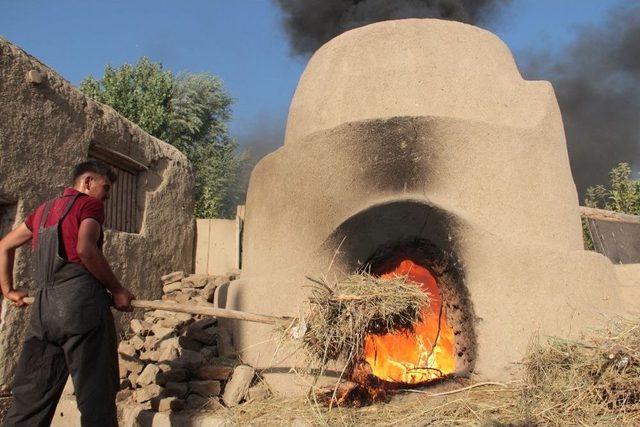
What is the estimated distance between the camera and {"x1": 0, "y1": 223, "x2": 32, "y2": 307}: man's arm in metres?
Result: 3.41

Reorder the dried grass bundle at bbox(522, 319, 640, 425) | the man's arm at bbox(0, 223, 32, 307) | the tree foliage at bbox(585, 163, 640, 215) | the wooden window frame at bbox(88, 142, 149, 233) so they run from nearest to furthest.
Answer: the dried grass bundle at bbox(522, 319, 640, 425)
the man's arm at bbox(0, 223, 32, 307)
the wooden window frame at bbox(88, 142, 149, 233)
the tree foliage at bbox(585, 163, 640, 215)

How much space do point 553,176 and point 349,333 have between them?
6.42ft

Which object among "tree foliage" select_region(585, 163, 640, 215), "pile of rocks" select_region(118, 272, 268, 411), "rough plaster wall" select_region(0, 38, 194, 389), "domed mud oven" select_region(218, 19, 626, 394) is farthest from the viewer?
"tree foliage" select_region(585, 163, 640, 215)

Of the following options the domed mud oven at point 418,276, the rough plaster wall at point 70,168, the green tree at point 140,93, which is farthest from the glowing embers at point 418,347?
the green tree at point 140,93

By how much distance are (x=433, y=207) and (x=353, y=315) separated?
3.52 ft

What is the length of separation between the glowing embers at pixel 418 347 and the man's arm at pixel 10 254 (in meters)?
2.47

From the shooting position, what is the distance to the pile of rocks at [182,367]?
4.17 metres

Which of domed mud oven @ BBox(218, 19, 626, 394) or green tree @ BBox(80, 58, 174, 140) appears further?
green tree @ BBox(80, 58, 174, 140)

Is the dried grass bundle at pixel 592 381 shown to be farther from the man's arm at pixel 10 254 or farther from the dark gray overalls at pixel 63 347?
the man's arm at pixel 10 254

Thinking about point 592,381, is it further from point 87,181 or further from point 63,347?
point 87,181

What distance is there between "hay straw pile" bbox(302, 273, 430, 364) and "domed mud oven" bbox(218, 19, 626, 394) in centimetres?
48

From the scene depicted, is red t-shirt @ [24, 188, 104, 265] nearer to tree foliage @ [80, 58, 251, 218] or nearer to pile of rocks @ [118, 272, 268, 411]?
pile of rocks @ [118, 272, 268, 411]

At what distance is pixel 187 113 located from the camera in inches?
704

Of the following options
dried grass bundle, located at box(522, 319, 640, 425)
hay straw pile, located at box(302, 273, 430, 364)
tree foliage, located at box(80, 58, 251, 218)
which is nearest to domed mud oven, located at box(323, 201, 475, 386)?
hay straw pile, located at box(302, 273, 430, 364)
